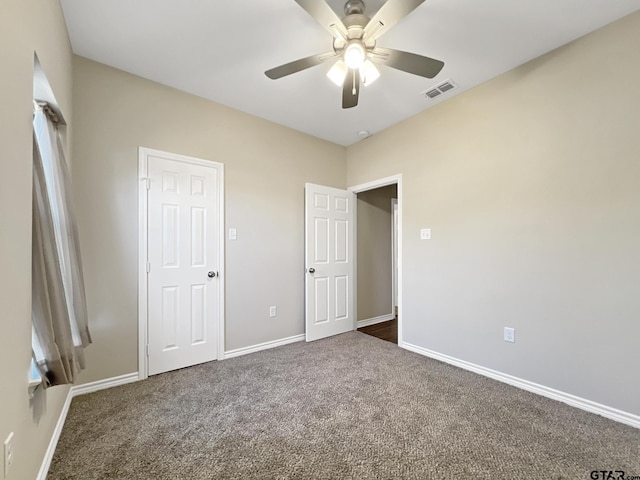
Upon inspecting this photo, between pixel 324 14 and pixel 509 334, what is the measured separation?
109 inches

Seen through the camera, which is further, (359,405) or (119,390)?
(119,390)

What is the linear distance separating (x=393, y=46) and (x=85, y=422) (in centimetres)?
349

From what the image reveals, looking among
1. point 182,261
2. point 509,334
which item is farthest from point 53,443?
point 509,334

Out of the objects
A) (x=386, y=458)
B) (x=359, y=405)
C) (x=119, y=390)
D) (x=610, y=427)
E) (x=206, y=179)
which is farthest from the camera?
(x=206, y=179)

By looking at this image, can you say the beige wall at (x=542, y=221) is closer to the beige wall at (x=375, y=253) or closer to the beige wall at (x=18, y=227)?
the beige wall at (x=375, y=253)

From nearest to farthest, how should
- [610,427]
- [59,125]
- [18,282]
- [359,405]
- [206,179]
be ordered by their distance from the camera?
1. [18,282]
2. [610,427]
3. [59,125]
4. [359,405]
5. [206,179]

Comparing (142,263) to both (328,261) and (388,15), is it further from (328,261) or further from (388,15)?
(388,15)

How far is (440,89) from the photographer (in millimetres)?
2580

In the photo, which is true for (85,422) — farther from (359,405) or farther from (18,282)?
(359,405)

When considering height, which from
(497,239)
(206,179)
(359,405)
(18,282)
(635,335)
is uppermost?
(206,179)

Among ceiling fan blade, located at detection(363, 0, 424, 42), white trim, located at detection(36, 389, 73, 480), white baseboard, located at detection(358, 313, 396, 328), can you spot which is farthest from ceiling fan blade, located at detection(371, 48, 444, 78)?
white baseboard, located at detection(358, 313, 396, 328)

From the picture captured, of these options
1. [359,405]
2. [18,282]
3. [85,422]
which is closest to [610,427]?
[359,405]

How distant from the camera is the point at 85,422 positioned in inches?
69.7

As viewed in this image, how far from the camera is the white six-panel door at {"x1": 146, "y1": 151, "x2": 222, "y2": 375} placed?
2453 millimetres
